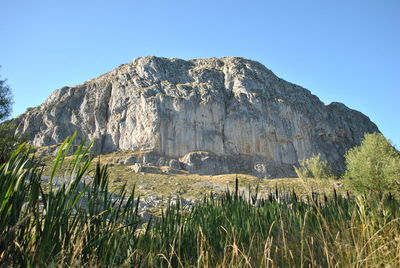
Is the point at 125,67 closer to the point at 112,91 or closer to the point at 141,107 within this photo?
the point at 112,91

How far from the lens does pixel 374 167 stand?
23.6m

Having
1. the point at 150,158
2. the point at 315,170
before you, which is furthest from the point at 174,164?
the point at 315,170

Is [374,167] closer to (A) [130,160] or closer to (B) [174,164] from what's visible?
(B) [174,164]

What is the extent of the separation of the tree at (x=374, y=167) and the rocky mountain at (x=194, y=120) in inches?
1928

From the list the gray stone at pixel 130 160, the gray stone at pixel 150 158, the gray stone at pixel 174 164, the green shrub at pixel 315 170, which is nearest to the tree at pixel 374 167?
the green shrub at pixel 315 170

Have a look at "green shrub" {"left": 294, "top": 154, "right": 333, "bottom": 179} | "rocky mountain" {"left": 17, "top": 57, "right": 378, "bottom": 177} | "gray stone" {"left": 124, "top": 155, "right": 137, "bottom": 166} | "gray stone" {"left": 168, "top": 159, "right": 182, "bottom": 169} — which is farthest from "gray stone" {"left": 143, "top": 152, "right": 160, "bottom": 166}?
"green shrub" {"left": 294, "top": 154, "right": 333, "bottom": 179}

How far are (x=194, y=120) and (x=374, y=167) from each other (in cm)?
6154

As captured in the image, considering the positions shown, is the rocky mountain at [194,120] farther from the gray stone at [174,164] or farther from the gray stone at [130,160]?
the gray stone at [130,160]

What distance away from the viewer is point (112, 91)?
9188 cm

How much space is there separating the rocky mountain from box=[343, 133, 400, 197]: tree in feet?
161

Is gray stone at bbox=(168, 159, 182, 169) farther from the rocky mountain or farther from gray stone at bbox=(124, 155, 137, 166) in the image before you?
gray stone at bbox=(124, 155, 137, 166)

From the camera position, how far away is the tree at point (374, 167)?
70.9 ft

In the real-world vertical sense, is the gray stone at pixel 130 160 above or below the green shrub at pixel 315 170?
above

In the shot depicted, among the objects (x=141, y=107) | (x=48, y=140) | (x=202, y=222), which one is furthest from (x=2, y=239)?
(x=48, y=140)
